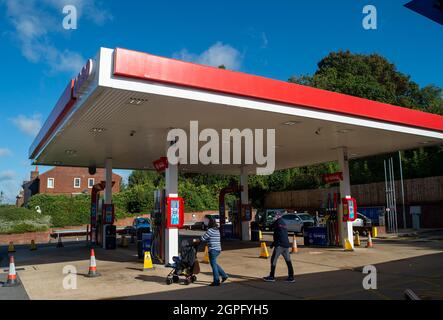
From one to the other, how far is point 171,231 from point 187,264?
10.9 ft

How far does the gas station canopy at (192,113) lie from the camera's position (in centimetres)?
962

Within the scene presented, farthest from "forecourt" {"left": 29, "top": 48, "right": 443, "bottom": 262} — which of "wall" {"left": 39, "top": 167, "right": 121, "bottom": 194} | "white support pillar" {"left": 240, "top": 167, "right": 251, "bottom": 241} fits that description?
"wall" {"left": 39, "top": 167, "right": 121, "bottom": 194}

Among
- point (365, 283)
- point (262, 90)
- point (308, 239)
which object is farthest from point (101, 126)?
point (308, 239)

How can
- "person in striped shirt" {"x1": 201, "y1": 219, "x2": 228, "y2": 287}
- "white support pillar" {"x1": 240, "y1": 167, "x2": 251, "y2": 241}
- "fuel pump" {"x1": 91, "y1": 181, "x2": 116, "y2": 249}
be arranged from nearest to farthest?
"person in striped shirt" {"x1": 201, "y1": 219, "x2": 228, "y2": 287} → "fuel pump" {"x1": 91, "y1": 181, "x2": 116, "y2": 249} → "white support pillar" {"x1": 240, "y1": 167, "x2": 251, "y2": 241}

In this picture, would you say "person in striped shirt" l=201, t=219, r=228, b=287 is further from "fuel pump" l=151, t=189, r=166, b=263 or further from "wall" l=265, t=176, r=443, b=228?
"wall" l=265, t=176, r=443, b=228

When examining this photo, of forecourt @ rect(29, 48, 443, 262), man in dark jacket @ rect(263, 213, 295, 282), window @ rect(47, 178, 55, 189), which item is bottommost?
man in dark jacket @ rect(263, 213, 295, 282)

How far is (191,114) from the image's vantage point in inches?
481

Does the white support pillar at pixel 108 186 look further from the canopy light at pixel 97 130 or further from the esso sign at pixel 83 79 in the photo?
the esso sign at pixel 83 79

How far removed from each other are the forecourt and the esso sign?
0.08ft

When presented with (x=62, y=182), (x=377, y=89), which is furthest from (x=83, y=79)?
(x=62, y=182)

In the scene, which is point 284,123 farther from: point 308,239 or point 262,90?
point 308,239

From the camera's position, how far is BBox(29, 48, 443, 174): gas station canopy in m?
9.62
